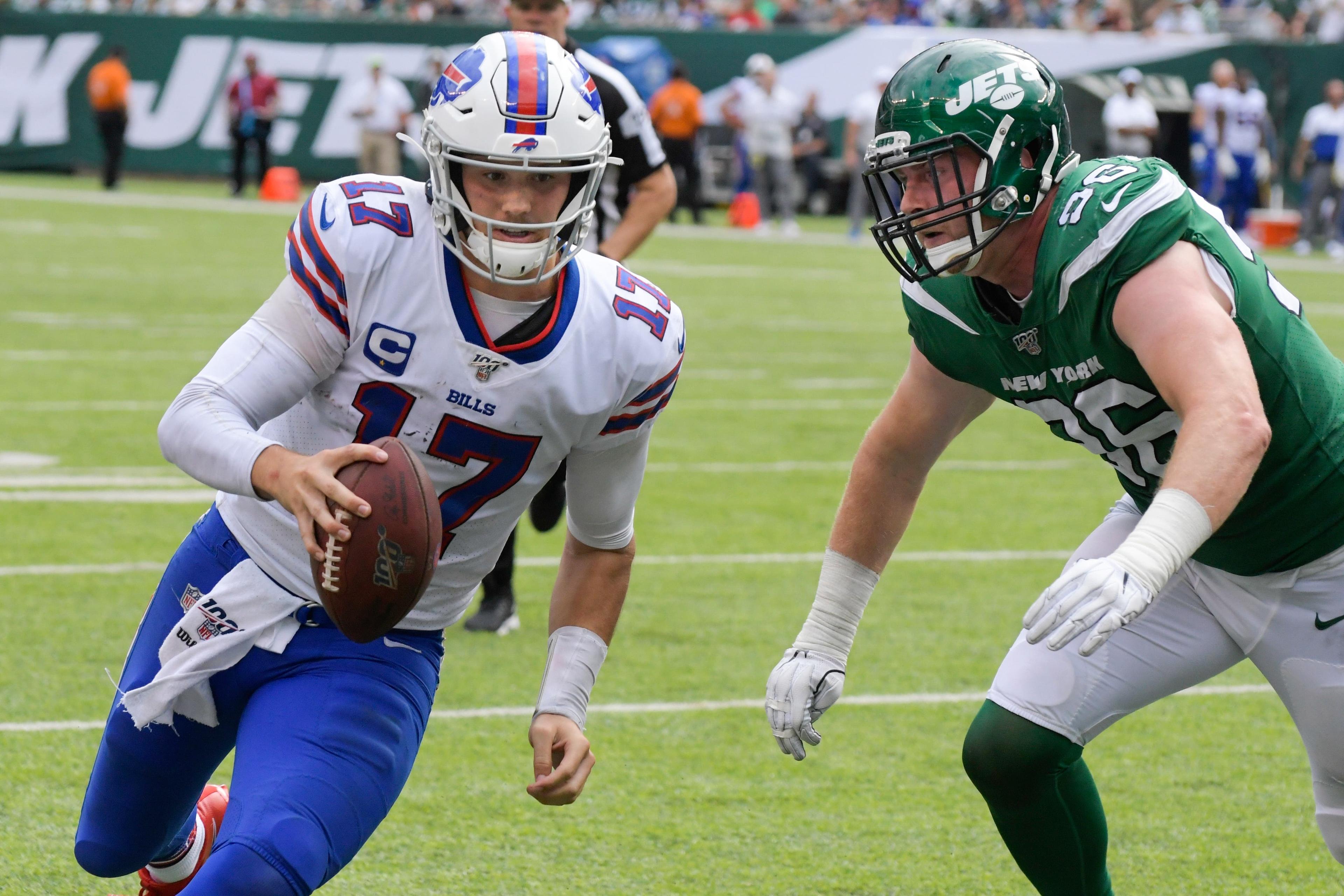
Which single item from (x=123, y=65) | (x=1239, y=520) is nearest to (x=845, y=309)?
(x=1239, y=520)

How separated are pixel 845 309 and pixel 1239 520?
37.1 feet

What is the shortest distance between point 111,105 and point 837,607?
21.0 metres

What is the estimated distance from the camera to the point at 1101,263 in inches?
107

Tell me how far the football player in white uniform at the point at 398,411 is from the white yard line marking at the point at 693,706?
1.63 m

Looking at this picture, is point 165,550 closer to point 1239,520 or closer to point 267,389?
point 267,389

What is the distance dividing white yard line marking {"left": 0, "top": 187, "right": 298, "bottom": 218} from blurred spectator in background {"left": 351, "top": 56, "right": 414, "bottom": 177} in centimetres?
117

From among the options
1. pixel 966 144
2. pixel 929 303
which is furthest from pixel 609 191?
pixel 966 144

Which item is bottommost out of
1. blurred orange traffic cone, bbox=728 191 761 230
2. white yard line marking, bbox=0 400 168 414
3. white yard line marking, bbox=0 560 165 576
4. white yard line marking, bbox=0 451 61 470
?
blurred orange traffic cone, bbox=728 191 761 230

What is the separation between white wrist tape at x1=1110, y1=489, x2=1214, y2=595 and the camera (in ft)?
7.54

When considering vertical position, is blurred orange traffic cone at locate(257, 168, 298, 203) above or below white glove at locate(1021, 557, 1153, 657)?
below

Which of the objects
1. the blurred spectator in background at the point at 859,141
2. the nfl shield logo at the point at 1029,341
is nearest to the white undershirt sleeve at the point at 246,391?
the nfl shield logo at the point at 1029,341

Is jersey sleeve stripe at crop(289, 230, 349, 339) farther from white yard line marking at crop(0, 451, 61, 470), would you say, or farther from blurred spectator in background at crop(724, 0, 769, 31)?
blurred spectator in background at crop(724, 0, 769, 31)

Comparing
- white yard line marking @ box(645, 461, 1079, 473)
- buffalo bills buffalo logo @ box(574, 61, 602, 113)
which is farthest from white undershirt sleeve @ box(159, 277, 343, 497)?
white yard line marking @ box(645, 461, 1079, 473)

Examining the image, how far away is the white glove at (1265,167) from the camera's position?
2111 cm
